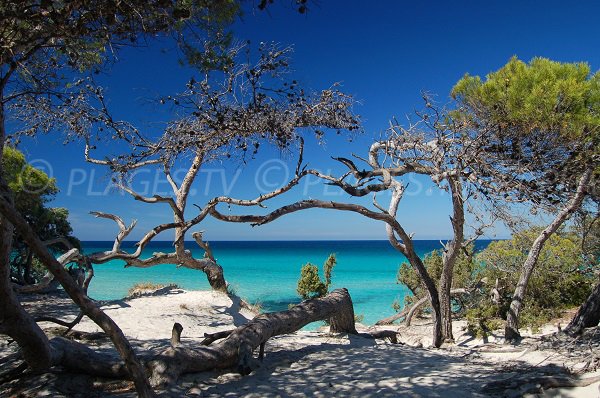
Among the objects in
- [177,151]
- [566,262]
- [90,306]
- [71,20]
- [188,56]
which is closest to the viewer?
[90,306]

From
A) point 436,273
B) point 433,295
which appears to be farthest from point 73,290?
point 436,273

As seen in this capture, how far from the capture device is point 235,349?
16.4 ft

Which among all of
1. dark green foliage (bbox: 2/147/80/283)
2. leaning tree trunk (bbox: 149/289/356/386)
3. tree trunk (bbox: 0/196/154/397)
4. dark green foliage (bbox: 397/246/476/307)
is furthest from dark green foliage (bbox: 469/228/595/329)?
dark green foliage (bbox: 2/147/80/283)

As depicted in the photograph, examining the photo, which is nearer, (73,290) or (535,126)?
(73,290)

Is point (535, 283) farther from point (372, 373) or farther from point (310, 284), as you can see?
point (372, 373)

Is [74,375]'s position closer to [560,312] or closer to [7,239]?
[7,239]

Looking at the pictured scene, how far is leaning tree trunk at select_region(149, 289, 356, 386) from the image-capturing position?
4309 mm

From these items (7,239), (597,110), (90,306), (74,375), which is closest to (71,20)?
(7,239)

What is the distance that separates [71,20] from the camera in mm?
3604

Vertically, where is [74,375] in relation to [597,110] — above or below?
below

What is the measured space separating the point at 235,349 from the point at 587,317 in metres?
5.54

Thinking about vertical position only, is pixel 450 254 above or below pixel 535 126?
below

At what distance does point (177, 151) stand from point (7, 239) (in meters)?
4.22

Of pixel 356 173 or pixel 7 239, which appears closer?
pixel 7 239
